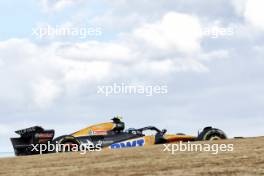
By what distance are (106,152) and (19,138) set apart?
6338mm

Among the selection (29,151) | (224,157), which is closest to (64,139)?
(29,151)

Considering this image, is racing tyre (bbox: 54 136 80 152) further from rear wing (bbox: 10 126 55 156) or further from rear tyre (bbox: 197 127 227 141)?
rear tyre (bbox: 197 127 227 141)

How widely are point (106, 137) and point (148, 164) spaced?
875 cm

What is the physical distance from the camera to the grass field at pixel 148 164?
10328 millimetres

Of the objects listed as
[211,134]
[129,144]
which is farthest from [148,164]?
[211,134]

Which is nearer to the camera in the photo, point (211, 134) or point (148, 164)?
point (148, 164)

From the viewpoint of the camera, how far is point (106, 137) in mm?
20125

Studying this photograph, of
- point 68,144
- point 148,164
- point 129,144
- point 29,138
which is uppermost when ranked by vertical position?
point 29,138

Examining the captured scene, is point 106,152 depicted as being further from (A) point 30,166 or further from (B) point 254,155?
(B) point 254,155

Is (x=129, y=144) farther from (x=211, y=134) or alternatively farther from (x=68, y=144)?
(x=211, y=134)

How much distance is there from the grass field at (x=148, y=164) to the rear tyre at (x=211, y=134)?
5401 millimetres

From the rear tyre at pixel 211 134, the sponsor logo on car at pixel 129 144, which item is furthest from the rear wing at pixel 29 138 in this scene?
the rear tyre at pixel 211 134

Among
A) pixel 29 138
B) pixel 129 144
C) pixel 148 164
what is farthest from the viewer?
pixel 129 144

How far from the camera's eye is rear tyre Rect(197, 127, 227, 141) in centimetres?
1959
